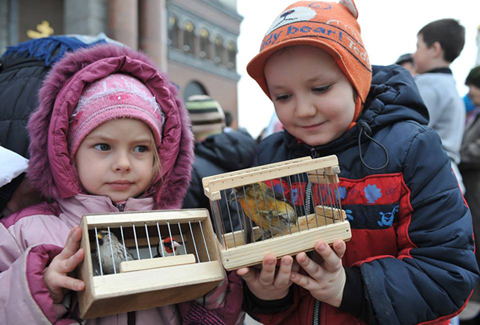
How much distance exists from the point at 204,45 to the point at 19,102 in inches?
710

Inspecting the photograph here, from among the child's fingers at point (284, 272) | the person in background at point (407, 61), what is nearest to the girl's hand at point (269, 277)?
the child's fingers at point (284, 272)

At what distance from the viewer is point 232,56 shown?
2041 centimetres

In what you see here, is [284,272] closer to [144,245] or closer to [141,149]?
[144,245]

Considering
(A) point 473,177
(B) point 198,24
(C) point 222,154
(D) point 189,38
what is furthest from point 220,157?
(B) point 198,24

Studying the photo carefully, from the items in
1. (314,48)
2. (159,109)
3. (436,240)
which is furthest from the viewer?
(159,109)

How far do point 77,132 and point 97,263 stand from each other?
474mm

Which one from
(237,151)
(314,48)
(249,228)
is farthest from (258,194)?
(237,151)

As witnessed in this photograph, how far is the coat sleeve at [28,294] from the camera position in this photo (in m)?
1.02

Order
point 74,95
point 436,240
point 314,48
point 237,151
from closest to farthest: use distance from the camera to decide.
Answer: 1. point 436,240
2. point 314,48
3. point 74,95
4. point 237,151

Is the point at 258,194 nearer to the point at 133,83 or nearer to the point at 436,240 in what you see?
the point at 436,240

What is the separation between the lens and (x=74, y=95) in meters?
1.35

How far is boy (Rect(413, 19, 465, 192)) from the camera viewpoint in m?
2.59

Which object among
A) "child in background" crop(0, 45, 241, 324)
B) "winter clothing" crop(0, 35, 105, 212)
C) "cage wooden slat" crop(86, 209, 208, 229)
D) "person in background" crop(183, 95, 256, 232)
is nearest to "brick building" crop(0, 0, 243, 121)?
"person in background" crop(183, 95, 256, 232)

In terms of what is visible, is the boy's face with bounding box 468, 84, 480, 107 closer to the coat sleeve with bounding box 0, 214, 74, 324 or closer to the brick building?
the coat sleeve with bounding box 0, 214, 74, 324
